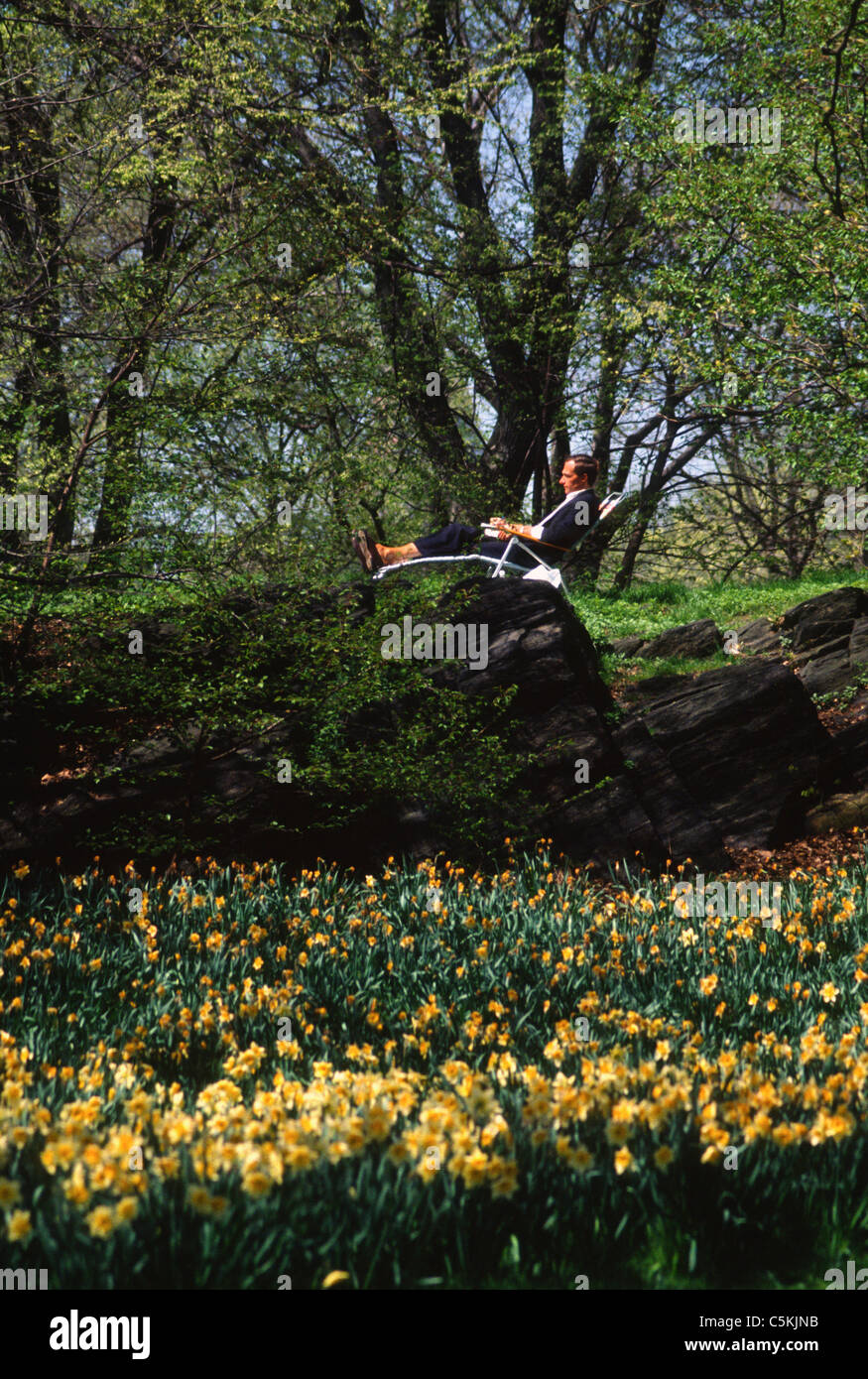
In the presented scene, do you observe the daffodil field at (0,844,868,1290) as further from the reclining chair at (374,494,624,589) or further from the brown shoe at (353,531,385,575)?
the reclining chair at (374,494,624,589)

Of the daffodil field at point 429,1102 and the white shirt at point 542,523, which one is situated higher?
the white shirt at point 542,523

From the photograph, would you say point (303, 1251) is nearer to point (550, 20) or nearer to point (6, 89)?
point (6, 89)

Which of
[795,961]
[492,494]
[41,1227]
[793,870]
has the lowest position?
[41,1227]

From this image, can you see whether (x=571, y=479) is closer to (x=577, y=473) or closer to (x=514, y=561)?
(x=577, y=473)

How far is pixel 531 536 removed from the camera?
9000mm

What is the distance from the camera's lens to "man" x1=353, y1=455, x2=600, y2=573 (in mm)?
8461

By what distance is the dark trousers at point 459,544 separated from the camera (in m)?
8.68

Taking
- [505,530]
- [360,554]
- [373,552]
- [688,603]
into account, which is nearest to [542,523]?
[505,530]

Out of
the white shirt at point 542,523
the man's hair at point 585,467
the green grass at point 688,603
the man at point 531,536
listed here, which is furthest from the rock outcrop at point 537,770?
the green grass at point 688,603

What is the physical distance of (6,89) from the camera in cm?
734

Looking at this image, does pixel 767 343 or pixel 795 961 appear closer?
pixel 795 961

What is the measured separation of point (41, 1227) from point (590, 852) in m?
4.90

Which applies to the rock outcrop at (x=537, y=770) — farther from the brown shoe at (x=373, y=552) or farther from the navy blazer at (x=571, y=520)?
the navy blazer at (x=571, y=520)
